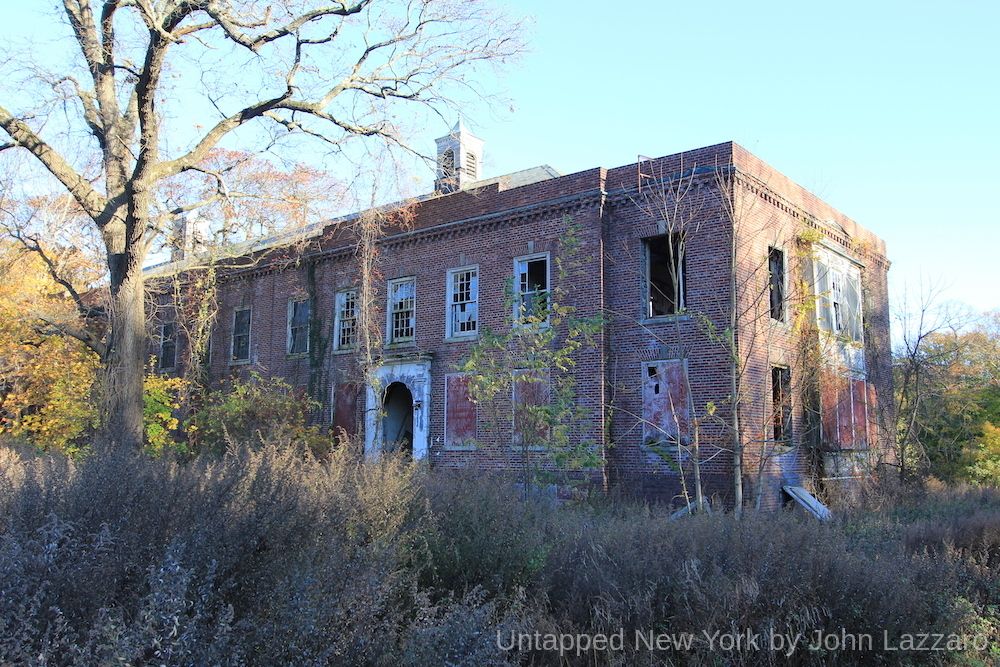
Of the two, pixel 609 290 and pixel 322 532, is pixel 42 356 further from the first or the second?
pixel 322 532

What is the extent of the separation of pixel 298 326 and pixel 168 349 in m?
8.06

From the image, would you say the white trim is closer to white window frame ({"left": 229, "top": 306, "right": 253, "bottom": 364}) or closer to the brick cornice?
the brick cornice

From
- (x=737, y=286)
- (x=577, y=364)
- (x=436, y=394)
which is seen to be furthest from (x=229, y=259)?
(x=737, y=286)

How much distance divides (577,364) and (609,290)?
1826 mm

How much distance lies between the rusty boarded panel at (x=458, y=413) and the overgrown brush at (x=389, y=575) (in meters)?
10.5

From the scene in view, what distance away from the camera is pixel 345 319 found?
2203 centimetres

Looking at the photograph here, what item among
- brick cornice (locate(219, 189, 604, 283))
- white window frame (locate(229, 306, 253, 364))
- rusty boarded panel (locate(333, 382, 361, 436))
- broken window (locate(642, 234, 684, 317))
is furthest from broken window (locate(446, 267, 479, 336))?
white window frame (locate(229, 306, 253, 364))

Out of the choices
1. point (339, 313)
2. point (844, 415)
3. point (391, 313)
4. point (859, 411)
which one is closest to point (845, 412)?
point (844, 415)

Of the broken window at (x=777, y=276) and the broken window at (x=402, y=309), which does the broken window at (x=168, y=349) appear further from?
the broken window at (x=777, y=276)

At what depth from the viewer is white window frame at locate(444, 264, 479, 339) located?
19.1m

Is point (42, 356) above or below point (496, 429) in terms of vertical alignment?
above

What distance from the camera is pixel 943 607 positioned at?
5918mm

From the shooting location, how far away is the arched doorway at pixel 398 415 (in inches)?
842

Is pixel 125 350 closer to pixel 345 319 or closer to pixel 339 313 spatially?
pixel 345 319
